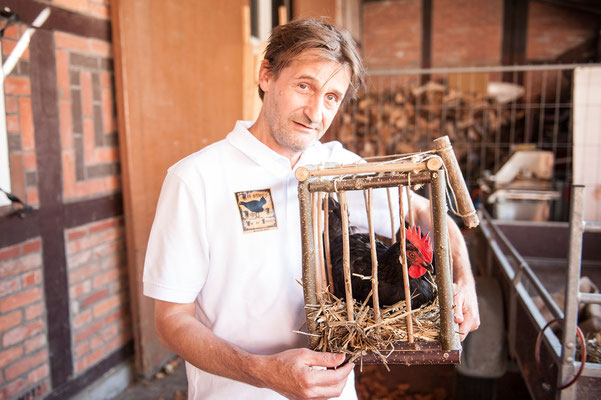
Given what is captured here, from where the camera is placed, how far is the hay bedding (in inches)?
43.6

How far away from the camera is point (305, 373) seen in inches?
42.3

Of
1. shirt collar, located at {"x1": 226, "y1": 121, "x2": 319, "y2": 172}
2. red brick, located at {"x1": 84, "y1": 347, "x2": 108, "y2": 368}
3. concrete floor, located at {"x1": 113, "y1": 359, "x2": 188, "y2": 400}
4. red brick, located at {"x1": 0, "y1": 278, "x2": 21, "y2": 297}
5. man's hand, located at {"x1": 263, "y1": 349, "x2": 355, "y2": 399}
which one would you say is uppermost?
shirt collar, located at {"x1": 226, "y1": 121, "x2": 319, "y2": 172}

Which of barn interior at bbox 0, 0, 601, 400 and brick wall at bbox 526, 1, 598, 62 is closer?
barn interior at bbox 0, 0, 601, 400

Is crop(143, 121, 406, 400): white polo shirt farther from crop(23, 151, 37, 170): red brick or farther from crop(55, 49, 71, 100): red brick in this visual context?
crop(55, 49, 71, 100): red brick

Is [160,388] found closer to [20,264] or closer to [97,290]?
[97,290]

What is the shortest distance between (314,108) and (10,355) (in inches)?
75.2

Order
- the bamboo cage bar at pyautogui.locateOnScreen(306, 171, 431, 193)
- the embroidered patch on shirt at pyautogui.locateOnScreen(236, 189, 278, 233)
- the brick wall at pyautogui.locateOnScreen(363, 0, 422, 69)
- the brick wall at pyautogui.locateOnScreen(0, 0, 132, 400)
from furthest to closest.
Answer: the brick wall at pyautogui.locateOnScreen(363, 0, 422, 69) → the brick wall at pyautogui.locateOnScreen(0, 0, 132, 400) → the embroidered patch on shirt at pyautogui.locateOnScreen(236, 189, 278, 233) → the bamboo cage bar at pyautogui.locateOnScreen(306, 171, 431, 193)

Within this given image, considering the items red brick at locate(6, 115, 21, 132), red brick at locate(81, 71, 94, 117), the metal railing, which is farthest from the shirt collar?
the metal railing

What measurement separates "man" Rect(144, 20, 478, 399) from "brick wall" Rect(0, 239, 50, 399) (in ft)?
3.98

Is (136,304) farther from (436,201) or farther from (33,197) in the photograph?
(436,201)

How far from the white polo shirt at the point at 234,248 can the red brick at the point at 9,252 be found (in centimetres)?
115

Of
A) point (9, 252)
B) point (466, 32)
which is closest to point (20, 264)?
point (9, 252)

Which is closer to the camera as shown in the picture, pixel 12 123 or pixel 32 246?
pixel 12 123

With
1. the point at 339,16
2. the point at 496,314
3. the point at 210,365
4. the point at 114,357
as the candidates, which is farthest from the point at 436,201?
the point at 339,16
